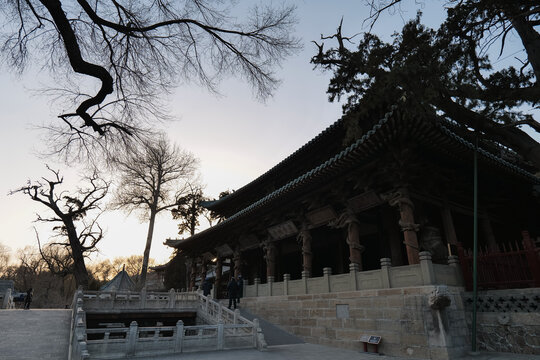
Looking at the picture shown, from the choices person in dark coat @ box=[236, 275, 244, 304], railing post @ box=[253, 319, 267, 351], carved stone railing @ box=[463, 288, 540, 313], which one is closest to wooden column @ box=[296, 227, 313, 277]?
railing post @ box=[253, 319, 267, 351]

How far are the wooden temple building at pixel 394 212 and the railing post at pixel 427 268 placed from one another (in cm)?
2

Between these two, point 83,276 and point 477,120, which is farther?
point 83,276

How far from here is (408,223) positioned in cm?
753

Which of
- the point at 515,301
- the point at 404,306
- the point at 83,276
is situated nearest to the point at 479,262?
the point at 515,301

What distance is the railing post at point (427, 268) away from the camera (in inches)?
258

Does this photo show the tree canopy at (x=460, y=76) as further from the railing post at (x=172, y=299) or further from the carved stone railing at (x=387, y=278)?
the railing post at (x=172, y=299)

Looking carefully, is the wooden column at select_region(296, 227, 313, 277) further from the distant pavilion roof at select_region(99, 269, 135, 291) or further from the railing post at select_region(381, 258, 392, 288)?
the distant pavilion roof at select_region(99, 269, 135, 291)

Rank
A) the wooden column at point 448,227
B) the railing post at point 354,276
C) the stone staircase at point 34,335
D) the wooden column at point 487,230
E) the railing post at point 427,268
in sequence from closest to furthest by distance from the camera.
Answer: the railing post at point 427,268 < the stone staircase at point 34,335 < the railing post at point 354,276 < the wooden column at point 448,227 < the wooden column at point 487,230

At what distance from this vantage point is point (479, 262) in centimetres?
694

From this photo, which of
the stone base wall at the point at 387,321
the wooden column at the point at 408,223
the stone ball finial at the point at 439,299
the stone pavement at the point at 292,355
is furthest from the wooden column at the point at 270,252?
the stone ball finial at the point at 439,299

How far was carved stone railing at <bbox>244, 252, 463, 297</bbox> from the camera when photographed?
672cm

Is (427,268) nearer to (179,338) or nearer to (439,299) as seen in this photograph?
(439,299)

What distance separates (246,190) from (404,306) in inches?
429

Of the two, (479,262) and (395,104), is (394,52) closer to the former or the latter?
(395,104)
